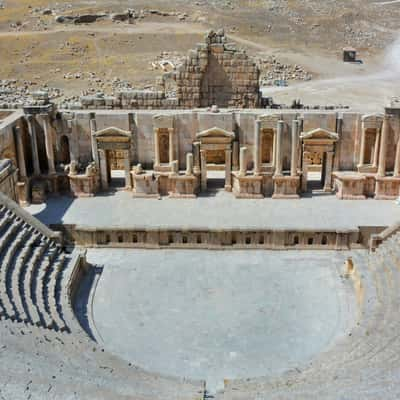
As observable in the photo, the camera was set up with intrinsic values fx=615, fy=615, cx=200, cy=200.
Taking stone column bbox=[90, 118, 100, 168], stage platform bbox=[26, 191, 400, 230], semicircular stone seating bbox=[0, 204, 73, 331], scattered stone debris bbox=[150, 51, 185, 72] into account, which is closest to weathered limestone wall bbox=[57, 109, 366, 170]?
stone column bbox=[90, 118, 100, 168]

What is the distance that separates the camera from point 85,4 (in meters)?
76.8

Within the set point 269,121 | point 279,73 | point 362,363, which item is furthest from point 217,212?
point 279,73

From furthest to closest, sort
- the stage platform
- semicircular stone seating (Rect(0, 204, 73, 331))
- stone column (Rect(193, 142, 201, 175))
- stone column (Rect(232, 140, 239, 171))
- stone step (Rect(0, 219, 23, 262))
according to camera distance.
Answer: stone column (Rect(232, 140, 239, 171)) → stone column (Rect(193, 142, 201, 175)) → the stage platform → stone step (Rect(0, 219, 23, 262)) → semicircular stone seating (Rect(0, 204, 73, 331))

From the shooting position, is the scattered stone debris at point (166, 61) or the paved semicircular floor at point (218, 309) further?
the scattered stone debris at point (166, 61)

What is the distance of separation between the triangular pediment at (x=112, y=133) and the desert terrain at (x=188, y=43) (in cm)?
2202

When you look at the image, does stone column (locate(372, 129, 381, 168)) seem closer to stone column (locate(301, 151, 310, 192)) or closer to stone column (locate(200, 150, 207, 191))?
stone column (locate(301, 151, 310, 192))

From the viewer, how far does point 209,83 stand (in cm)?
2864

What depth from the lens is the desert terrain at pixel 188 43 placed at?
52344 mm

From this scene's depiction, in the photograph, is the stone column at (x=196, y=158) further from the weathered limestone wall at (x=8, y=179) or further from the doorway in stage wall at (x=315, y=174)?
the weathered limestone wall at (x=8, y=179)

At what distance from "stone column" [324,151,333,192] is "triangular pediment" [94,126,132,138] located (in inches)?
327

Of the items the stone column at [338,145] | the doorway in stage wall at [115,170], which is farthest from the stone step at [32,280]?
the stone column at [338,145]

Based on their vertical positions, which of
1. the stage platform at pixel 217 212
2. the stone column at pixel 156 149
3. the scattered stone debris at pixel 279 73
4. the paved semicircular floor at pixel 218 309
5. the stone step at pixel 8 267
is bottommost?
the scattered stone debris at pixel 279 73

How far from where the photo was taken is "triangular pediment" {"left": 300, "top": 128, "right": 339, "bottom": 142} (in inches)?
994

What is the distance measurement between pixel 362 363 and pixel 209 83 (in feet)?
58.0
